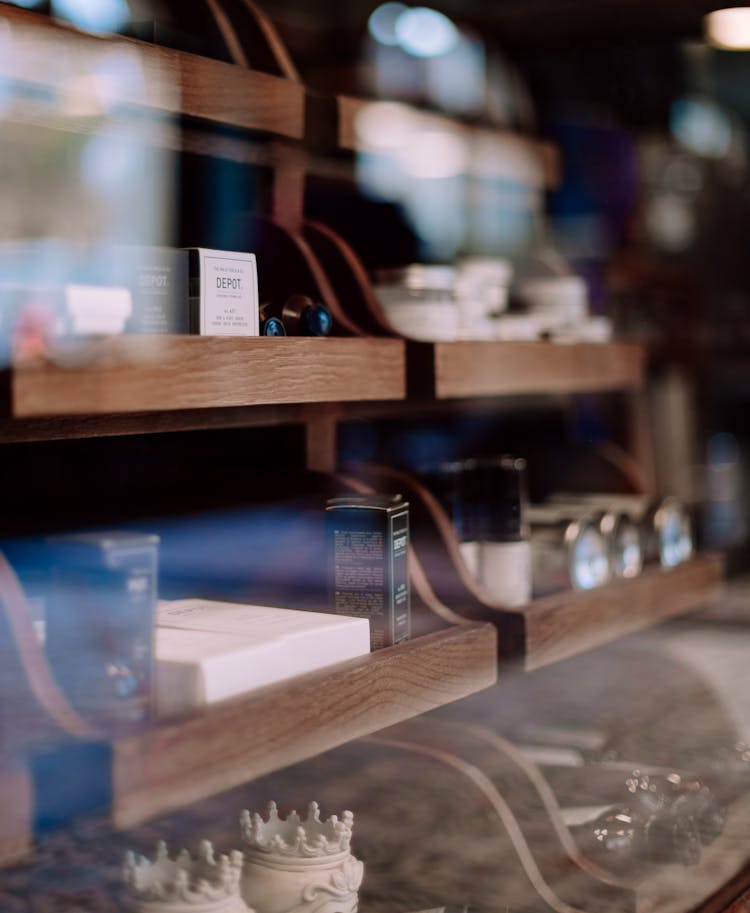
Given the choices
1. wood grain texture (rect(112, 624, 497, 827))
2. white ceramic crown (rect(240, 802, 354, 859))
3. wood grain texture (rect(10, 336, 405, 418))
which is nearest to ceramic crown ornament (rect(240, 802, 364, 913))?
white ceramic crown (rect(240, 802, 354, 859))

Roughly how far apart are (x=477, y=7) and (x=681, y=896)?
1482 millimetres

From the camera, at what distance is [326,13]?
2105mm

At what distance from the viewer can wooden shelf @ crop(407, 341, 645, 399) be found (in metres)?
1.32

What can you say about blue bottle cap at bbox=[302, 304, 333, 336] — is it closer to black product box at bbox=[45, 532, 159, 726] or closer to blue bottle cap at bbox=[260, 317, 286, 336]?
blue bottle cap at bbox=[260, 317, 286, 336]

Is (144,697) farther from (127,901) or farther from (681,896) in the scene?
(681,896)

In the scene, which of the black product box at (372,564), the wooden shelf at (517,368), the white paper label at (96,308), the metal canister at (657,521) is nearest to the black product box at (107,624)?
the white paper label at (96,308)

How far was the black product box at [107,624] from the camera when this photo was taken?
2.85 ft

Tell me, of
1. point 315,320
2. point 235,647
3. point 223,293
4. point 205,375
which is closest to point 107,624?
point 235,647

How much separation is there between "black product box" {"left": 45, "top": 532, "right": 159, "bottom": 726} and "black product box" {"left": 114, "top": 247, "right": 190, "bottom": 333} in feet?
0.60

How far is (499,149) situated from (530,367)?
389mm

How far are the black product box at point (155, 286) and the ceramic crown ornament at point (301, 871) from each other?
49 centimetres

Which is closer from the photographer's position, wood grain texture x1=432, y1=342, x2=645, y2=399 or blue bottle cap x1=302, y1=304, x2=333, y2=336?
blue bottle cap x1=302, y1=304, x2=333, y2=336

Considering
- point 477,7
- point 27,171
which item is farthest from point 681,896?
point 477,7

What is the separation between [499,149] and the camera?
5.70ft
